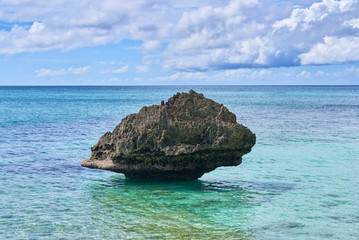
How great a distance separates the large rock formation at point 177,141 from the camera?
39.3 feet

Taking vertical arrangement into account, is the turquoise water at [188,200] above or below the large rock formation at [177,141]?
below

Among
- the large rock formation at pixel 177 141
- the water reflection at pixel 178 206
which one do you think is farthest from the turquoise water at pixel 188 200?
the large rock formation at pixel 177 141

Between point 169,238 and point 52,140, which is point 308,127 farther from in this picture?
point 169,238

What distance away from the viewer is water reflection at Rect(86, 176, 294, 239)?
9.02 metres

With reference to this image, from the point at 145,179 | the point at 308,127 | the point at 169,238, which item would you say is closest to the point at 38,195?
the point at 145,179

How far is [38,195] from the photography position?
11.7 metres

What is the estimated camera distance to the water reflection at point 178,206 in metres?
9.02

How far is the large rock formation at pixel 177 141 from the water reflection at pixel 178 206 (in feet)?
1.91

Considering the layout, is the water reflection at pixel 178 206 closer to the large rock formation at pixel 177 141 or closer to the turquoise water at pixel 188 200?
the turquoise water at pixel 188 200

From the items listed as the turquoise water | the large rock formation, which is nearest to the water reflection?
the turquoise water

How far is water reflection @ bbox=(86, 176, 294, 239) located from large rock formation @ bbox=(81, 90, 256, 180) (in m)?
0.58

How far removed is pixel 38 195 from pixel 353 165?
34.8 ft

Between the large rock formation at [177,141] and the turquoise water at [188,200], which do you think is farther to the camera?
the large rock formation at [177,141]

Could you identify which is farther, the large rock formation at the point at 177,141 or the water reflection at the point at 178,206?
the large rock formation at the point at 177,141
